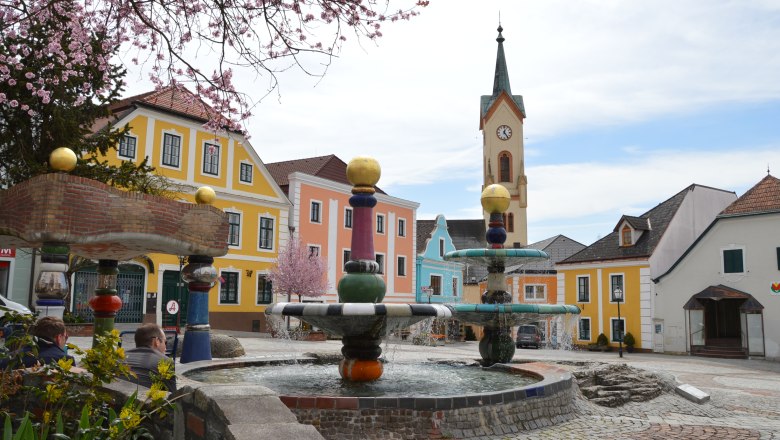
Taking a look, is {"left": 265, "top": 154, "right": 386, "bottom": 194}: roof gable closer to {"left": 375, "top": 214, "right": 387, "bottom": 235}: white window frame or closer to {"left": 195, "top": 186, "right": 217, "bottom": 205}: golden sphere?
{"left": 375, "top": 214, "right": 387, "bottom": 235}: white window frame

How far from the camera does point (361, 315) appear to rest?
704 cm

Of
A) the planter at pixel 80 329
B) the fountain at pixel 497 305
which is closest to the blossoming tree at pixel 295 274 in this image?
the planter at pixel 80 329

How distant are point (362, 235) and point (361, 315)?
4.62ft

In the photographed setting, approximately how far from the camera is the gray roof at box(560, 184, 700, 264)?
35.1m

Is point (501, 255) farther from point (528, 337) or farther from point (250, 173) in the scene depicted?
point (528, 337)

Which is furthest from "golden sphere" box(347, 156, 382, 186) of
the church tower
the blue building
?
the church tower

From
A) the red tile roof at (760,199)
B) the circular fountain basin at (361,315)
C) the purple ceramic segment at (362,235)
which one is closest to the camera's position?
the circular fountain basin at (361,315)

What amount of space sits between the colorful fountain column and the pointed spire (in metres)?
59.0

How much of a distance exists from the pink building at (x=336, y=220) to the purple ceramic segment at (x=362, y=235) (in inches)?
1012

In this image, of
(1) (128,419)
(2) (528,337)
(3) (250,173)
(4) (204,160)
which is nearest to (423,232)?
(2) (528,337)

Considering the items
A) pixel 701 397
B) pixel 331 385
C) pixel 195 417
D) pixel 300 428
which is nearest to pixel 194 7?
pixel 331 385

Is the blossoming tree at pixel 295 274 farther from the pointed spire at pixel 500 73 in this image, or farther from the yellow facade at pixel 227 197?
the pointed spire at pixel 500 73

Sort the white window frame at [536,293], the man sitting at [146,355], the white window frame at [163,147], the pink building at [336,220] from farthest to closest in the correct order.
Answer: the white window frame at [536,293]
the pink building at [336,220]
the white window frame at [163,147]
the man sitting at [146,355]

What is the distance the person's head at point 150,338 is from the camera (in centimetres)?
567
